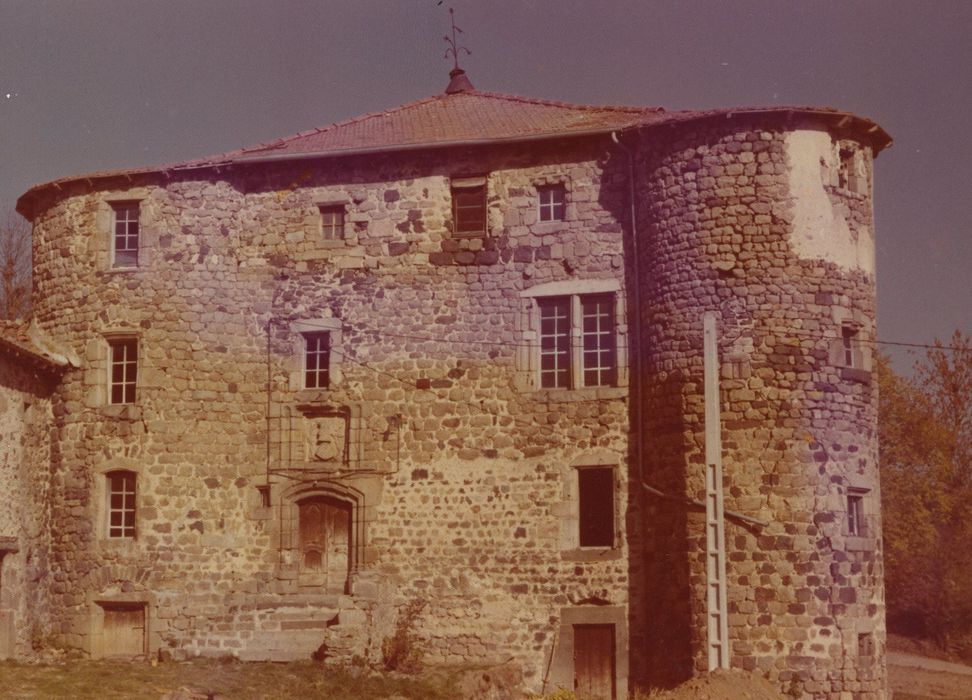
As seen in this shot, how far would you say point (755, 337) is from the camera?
20344 millimetres

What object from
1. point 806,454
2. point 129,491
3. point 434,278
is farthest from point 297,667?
point 806,454

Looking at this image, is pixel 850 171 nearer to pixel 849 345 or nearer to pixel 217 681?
pixel 849 345

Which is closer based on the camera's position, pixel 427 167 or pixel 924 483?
pixel 427 167

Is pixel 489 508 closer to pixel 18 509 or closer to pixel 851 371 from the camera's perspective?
pixel 851 371

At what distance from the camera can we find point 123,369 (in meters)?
23.5

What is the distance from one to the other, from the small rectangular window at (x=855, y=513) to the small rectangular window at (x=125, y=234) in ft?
41.8

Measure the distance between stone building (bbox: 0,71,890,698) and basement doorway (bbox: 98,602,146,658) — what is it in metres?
0.06

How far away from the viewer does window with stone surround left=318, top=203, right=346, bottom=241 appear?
77.8 feet

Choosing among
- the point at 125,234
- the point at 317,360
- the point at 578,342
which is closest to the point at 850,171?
the point at 578,342

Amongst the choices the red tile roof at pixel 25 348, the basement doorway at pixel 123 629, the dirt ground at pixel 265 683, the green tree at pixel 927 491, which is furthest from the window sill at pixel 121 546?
the green tree at pixel 927 491

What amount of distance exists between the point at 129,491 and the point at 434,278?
6340 mm

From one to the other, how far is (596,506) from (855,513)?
407 centimetres

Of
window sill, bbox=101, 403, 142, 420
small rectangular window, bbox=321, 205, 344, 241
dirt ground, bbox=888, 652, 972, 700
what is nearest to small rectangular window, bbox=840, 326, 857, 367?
small rectangular window, bbox=321, 205, 344, 241

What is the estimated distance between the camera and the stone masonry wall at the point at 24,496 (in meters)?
22.3
